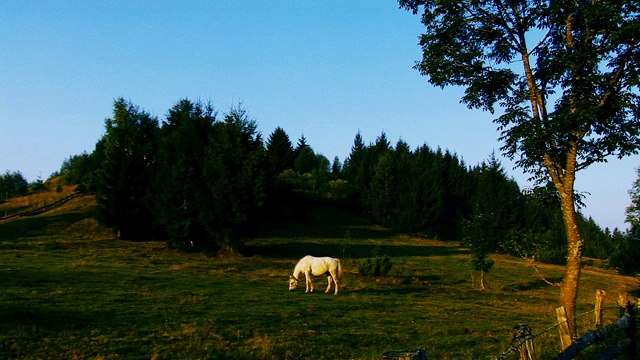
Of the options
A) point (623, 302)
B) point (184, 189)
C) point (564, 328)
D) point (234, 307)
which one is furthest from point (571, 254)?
point (184, 189)

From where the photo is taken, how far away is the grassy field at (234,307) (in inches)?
500

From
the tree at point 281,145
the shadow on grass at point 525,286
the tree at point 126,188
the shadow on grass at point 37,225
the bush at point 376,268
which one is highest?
the tree at point 281,145

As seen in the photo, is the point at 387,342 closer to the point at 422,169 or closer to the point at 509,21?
the point at 509,21

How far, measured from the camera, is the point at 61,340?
12.7m

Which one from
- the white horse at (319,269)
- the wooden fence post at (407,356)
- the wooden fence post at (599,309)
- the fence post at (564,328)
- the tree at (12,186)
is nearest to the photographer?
the wooden fence post at (407,356)

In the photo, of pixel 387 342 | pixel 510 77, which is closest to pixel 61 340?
pixel 387 342

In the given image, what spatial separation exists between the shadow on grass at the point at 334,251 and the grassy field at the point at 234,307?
3.89 feet

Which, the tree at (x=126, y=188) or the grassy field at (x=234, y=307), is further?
the tree at (x=126, y=188)

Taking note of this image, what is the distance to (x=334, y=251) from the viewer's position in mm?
46656

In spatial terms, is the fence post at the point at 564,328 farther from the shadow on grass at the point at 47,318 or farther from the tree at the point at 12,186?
the tree at the point at 12,186

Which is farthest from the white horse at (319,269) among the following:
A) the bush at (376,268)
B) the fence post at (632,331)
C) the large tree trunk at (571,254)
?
the fence post at (632,331)

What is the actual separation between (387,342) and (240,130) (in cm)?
3009

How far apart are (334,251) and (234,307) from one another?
94.1ft

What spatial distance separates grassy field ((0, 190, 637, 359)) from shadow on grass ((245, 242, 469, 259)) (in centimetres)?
118
